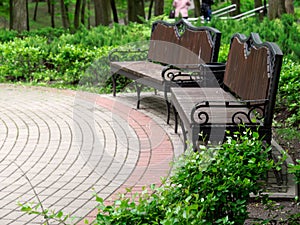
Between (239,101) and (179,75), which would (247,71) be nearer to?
(239,101)

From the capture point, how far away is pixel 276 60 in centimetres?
627

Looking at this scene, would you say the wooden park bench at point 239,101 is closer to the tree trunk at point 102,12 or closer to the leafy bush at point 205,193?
the leafy bush at point 205,193

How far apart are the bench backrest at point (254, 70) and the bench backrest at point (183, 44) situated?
0.79 meters

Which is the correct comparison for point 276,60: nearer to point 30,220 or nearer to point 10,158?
point 30,220

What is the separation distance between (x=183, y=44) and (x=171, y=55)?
0.42 metres

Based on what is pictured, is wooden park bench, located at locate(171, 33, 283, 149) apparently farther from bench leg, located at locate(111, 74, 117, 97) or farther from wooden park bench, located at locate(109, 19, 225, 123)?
bench leg, located at locate(111, 74, 117, 97)

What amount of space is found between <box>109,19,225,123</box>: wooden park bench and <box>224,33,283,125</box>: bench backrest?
77cm

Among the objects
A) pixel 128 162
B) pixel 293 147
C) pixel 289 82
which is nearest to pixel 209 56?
pixel 289 82

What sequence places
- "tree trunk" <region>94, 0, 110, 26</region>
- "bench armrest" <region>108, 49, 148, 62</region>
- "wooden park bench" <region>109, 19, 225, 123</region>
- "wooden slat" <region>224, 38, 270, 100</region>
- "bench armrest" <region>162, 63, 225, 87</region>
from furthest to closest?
"tree trunk" <region>94, 0, 110, 26</region>, "bench armrest" <region>108, 49, 148, 62</region>, "wooden park bench" <region>109, 19, 225, 123</region>, "bench armrest" <region>162, 63, 225, 87</region>, "wooden slat" <region>224, 38, 270, 100</region>

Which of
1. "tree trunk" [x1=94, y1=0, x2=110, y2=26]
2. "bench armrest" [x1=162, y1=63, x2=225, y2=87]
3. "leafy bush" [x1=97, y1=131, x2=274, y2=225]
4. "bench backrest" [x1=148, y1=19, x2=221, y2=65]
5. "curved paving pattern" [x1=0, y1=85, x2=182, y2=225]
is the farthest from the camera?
"tree trunk" [x1=94, y1=0, x2=110, y2=26]

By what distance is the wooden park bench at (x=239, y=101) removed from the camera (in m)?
6.27

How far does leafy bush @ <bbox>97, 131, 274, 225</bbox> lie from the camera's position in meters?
3.79

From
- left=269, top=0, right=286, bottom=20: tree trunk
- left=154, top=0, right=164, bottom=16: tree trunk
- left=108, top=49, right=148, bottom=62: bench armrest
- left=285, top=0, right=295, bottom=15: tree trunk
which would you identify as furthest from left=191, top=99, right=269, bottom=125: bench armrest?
left=154, top=0, right=164, bottom=16: tree trunk

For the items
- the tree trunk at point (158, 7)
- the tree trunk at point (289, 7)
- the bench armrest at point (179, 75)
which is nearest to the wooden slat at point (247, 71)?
the bench armrest at point (179, 75)
